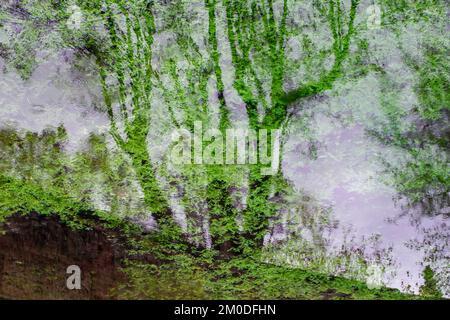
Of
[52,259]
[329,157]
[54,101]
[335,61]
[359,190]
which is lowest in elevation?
[52,259]

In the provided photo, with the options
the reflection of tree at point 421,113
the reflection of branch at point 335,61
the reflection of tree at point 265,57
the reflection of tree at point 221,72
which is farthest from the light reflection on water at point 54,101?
the reflection of tree at point 421,113

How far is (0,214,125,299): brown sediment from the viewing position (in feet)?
13.6

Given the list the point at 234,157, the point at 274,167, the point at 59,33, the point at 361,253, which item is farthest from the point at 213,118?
the point at 361,253

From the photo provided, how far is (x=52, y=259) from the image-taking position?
4426 millimetres

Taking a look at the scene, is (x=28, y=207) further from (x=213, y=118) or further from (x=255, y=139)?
(x=255, y=139)

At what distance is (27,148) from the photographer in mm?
5719

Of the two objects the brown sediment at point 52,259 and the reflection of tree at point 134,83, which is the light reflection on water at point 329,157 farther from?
the brown sediment at point 52,259

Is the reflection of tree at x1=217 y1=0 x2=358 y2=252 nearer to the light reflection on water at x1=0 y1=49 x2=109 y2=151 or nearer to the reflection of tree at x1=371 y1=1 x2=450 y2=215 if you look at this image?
the reflection of tree at x1=371 y1=1 x2=450 y2=215

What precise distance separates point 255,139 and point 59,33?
2620 mm

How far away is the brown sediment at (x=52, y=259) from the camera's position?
4141 mm

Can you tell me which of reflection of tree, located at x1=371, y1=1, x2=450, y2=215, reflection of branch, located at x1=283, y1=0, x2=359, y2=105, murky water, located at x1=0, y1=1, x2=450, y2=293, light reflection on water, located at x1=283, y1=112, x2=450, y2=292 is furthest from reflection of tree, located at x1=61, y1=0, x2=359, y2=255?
reflection of tree, located at x1=371, y1=1, x2=450, y2=215

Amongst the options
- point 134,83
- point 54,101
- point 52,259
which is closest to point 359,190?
point 134,83

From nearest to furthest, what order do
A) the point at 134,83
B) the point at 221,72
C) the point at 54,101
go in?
the point at 221,72 < the point at 134,83 < the point at 54,101

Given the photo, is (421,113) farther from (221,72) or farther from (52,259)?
(52,259)
